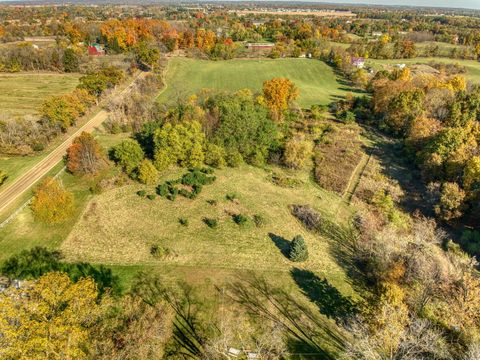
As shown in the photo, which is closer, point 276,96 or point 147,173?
point 147,173

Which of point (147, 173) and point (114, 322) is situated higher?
point (114, 322)

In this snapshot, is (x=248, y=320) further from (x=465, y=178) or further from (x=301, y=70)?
(x=301, y=70)

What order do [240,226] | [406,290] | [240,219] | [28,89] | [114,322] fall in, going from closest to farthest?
1. [114,322]
2. [406,290]
3. [240,226]
4. [240,219]
5. [28,89]

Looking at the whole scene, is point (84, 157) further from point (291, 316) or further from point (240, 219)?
point (291, 316)

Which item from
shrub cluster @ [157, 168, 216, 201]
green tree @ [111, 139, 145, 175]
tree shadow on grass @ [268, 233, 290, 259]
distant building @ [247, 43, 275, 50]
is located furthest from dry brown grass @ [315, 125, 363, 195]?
distant building @ [247, 43, 275, 50]


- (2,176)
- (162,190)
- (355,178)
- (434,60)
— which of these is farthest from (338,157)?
(434,60)

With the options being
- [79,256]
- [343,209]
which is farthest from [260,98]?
[79,256]

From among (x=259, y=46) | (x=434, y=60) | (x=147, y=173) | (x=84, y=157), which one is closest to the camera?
(x=147, y=173)
